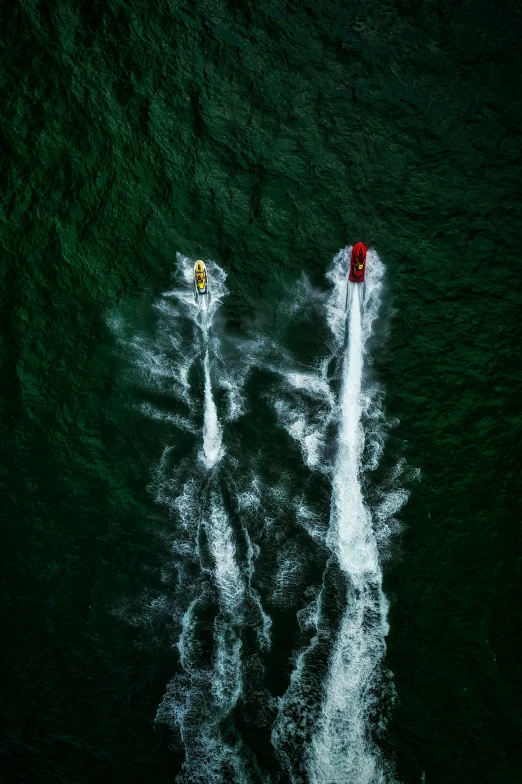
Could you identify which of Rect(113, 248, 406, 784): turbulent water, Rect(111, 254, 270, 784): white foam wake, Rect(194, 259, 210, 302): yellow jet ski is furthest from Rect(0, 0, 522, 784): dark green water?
Rect(194, 259, 210, 302): yellow jet ski

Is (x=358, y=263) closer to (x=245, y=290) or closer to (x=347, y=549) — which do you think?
(x=245, y=290)

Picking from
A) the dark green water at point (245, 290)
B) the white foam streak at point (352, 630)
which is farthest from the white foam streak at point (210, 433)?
the white foam streak at point (352, 630)

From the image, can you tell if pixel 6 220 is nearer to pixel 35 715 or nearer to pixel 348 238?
pixel 348 238

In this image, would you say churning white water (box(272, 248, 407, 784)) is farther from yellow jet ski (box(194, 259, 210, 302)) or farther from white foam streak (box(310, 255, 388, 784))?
yellow jet ski (box(194, 259, 210, 302))

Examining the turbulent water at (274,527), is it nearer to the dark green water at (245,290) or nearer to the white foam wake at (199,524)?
the white foam wake at (199,524)

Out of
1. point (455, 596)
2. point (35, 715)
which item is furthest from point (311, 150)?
point (35, 715)

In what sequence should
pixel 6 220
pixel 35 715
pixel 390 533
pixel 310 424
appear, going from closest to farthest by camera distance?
1. pixel 35 715
2. pixel 390 533
3. pixel 310 424
4. pixel 6 220
